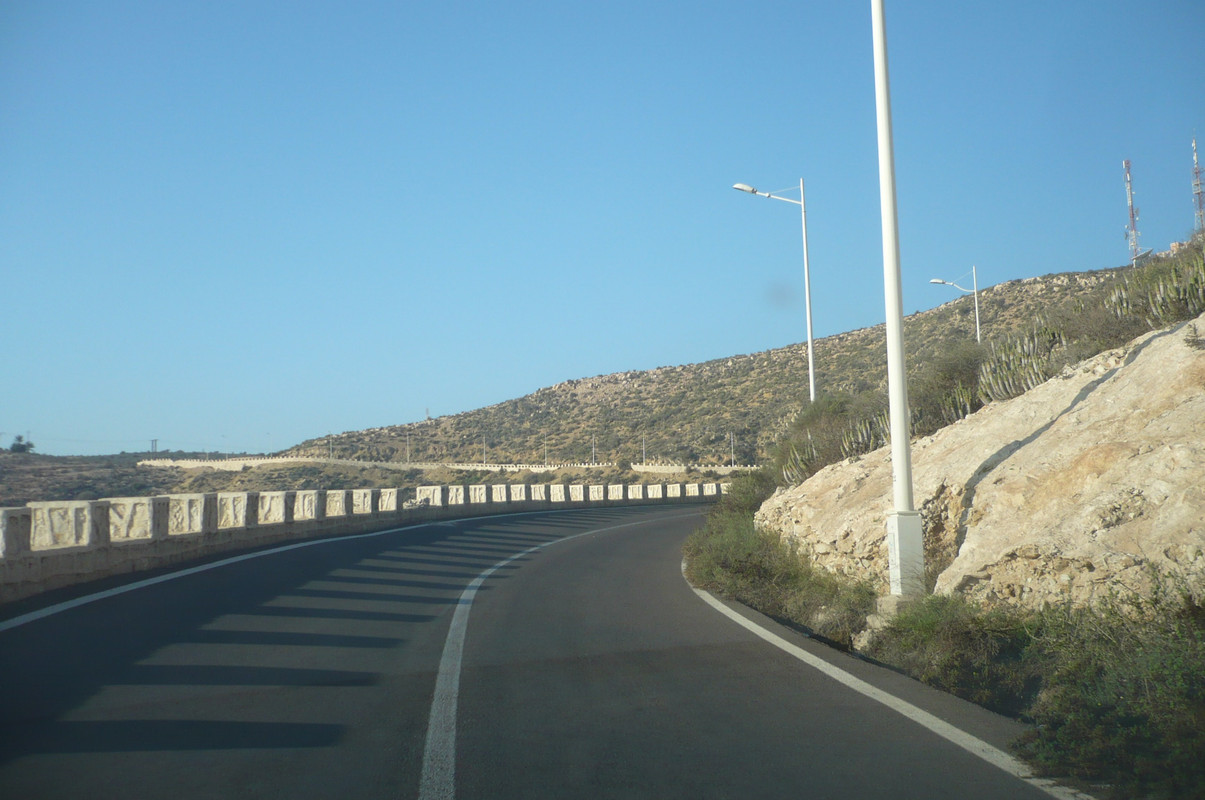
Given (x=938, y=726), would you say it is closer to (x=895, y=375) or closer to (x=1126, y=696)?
(x=1126, y=696)

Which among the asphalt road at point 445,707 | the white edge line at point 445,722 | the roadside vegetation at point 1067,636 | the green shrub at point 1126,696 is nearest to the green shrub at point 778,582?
the roadside vegetation at point 1067,636

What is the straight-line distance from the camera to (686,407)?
9181cm

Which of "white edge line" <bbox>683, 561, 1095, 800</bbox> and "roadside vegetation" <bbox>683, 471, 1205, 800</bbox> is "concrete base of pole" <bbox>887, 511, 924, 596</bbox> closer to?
"roadside vegetation" <bbox>683, 471, 1205, 800</bbox>

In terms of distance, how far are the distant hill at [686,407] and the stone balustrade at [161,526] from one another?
24.0m

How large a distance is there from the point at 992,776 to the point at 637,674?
3.57 meters

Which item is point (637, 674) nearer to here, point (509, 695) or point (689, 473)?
point (509, 695)

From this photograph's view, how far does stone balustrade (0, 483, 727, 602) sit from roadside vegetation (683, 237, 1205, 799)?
902 centimetres

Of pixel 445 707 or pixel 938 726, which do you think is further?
pixel 445 707

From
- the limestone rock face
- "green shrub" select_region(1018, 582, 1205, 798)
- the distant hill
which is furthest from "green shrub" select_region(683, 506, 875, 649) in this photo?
the distant hill

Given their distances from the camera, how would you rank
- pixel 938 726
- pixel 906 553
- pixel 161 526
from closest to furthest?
pixel 938 726
pixel 906 553
pixel 161 526

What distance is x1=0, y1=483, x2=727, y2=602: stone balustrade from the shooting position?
A: 12.0 meters

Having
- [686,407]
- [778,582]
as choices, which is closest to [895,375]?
[778,582]

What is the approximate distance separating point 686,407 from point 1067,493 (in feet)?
271

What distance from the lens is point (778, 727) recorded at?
6.37 meters
